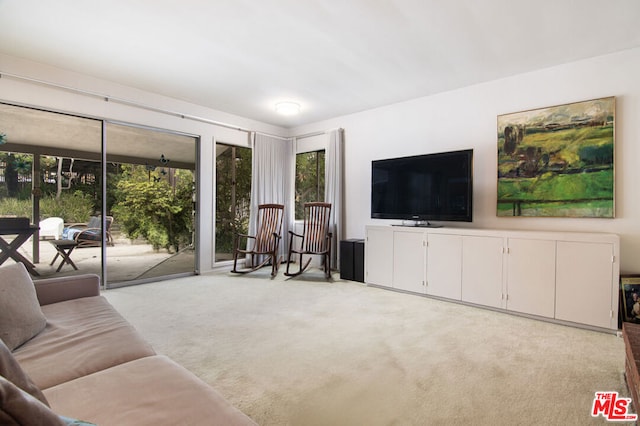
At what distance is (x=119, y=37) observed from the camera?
279 cm

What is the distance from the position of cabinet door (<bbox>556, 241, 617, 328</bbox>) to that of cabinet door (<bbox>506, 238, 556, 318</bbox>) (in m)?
0.06

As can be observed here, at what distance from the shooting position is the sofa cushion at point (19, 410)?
16.7 inches

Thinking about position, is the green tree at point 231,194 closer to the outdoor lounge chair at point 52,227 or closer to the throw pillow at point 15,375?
the outdoor lounge chair at point 52,227

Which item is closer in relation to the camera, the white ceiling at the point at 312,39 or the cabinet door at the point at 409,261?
the white ceiling at the point at 312,39

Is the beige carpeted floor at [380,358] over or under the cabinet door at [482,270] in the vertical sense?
under

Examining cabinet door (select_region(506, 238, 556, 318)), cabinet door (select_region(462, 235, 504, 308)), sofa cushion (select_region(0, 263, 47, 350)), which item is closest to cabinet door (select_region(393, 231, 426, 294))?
cabinet door (select_region(462, 235, 504, 308))

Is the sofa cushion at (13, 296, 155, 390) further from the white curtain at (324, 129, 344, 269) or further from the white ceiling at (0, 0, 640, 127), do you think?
the white curtain at (324, 129, 344, 269)

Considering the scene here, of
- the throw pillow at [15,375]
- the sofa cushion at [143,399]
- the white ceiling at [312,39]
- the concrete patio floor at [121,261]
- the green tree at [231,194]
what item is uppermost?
the white ceiling at [312,39]

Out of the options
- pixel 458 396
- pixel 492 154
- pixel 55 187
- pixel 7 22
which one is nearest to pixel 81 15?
pixel 7 22

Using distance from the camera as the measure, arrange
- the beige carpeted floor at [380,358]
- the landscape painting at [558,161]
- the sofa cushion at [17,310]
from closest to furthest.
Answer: the sofa cushion at [17,310] → the beige carpeted floor at [380,358] → the landscape painting at [558,161]

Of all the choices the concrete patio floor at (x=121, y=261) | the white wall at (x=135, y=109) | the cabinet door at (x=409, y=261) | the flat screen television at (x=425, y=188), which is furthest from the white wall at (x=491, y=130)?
the concrete patio floor at (x=121, y=261)

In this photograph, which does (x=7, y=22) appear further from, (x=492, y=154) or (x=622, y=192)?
(x=622, y=192)

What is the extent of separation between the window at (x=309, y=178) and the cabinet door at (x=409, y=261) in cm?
210

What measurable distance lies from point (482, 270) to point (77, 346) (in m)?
3.25
